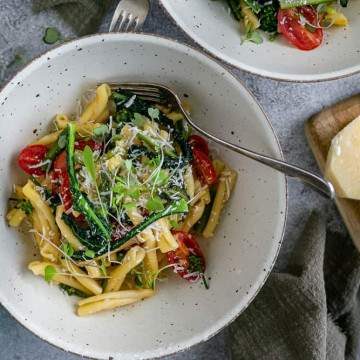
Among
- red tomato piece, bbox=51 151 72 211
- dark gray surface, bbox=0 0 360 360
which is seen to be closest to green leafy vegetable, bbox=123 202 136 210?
red tomato piece, bbox=51 151 72 211

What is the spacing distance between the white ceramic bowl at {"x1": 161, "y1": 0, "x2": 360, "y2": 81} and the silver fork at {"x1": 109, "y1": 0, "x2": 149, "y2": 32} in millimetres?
98

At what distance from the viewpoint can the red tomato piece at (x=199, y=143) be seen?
→ 1.66 m

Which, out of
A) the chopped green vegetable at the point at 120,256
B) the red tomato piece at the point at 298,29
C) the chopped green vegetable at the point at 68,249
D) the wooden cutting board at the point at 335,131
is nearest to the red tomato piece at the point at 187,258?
the chopped green vegetable at the point at 120,256

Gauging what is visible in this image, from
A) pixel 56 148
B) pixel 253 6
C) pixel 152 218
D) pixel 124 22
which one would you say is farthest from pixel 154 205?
pixel 253 6

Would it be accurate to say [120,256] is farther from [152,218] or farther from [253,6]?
[253,6]

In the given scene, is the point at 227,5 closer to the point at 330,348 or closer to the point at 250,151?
the point at 250,151

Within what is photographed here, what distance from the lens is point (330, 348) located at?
186cm

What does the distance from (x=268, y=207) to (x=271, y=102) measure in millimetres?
416

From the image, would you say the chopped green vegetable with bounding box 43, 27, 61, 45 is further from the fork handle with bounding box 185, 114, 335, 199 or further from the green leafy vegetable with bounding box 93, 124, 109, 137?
the fork handle with bounding box 185, 114, 335, 199

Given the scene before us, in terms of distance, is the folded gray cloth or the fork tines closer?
the fork tines

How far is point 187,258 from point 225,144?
0.95 ft

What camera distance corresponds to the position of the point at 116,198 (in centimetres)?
153

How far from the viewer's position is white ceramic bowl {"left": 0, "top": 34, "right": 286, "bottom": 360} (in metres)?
1.54

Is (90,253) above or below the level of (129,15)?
below
